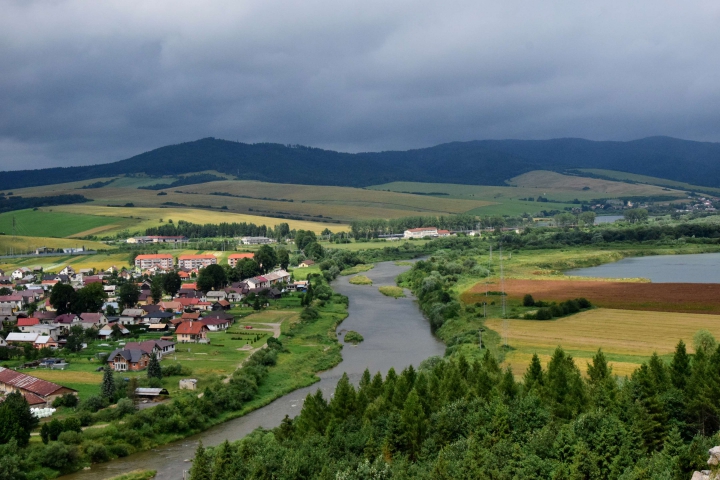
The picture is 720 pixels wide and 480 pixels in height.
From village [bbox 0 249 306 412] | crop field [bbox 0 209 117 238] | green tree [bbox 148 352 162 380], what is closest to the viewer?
Answer: green tree [bbox 148 352 162 380]

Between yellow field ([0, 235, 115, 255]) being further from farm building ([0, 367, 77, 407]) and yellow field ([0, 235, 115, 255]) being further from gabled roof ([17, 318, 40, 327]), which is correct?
farm building ([0, 367, 77, 407])

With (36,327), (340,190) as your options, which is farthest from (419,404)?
(340,190)

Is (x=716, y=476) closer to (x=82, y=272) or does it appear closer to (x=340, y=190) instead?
(x=82, y=272)

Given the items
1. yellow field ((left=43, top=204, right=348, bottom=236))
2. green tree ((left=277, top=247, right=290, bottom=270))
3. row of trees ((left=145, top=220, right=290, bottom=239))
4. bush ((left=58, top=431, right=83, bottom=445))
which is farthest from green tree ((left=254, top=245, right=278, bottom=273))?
bush ((left=58, top=431, right=83, bottom=445))

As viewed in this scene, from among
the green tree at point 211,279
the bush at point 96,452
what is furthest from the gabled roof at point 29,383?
the green tree at point 211,279

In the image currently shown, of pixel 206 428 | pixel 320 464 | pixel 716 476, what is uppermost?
pixel 716 476

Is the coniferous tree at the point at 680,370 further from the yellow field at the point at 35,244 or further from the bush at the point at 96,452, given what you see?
the yellow field at the point at 35,244
